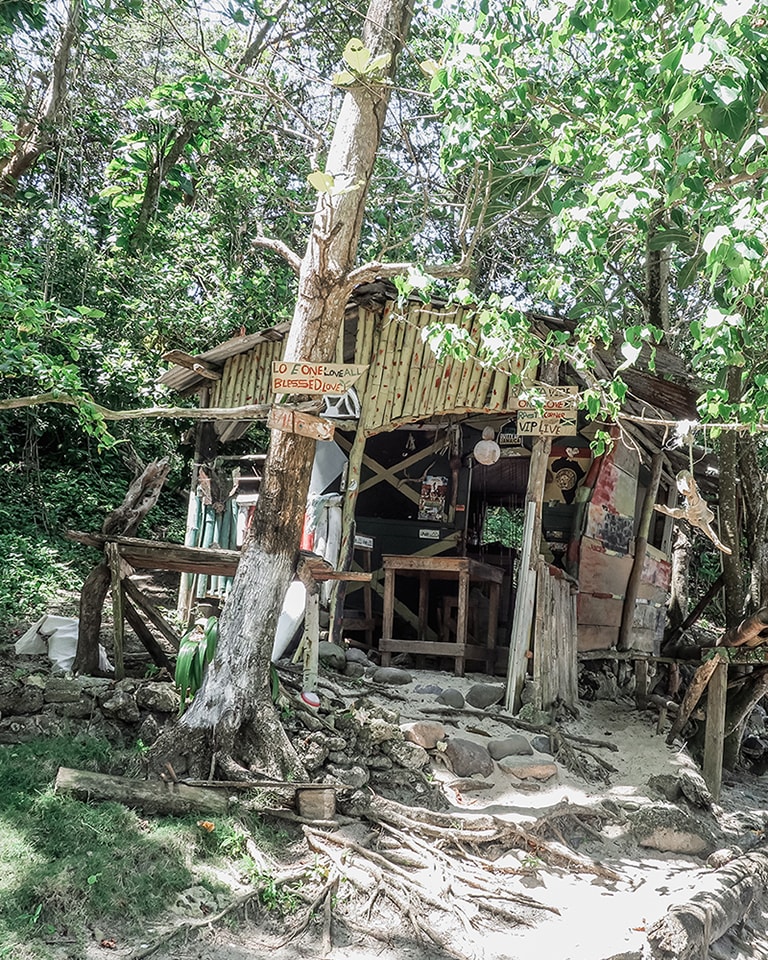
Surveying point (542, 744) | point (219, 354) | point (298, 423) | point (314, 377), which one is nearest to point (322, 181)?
point (314, 377)

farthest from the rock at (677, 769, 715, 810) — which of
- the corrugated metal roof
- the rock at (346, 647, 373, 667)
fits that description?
the corrugated metal roof

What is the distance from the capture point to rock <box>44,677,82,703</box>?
5.66m

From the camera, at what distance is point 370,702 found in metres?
6.77

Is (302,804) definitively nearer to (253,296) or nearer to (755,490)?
(755,490)

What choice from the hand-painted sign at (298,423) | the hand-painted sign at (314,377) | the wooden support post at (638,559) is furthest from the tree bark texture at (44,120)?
the wooden support post at (638,559)

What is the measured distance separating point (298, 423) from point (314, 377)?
1.08 ft

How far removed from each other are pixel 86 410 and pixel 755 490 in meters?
6.84

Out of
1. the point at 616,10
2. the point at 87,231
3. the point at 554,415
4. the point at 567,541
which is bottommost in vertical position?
the point at 567,541

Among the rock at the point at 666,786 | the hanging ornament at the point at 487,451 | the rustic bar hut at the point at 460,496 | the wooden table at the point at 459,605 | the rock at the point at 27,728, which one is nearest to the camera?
the rock at the point at 27,728

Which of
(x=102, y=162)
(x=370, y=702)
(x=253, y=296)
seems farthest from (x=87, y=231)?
(x=370, y=702)

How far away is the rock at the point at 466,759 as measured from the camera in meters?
6.21

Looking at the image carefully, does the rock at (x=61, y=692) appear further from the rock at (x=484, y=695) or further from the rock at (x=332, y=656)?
the rock at (x=484, y=695)

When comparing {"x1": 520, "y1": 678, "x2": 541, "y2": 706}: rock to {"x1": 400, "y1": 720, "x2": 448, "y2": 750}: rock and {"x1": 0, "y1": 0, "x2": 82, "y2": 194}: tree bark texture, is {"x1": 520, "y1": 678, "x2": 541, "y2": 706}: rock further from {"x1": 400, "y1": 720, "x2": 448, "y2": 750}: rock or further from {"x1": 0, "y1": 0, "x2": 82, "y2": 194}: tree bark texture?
{"x1": 0, "y1": 0, "x2": 82, "y2": 194}: tree bark texture

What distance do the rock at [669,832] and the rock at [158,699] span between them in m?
3.55
